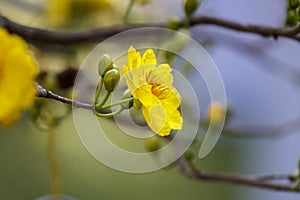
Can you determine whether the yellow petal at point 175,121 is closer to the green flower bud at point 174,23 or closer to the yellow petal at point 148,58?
the yellow petal at point 148,58

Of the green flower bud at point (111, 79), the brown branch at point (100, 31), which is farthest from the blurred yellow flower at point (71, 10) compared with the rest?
the green flower bud at point (111, 79)

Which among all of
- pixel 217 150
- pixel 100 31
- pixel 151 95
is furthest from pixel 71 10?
pixel 217 150

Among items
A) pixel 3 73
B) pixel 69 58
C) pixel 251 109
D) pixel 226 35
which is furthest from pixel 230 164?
pixel 3 73

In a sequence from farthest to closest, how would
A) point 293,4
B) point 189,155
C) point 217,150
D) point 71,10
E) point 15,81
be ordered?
point 217,150
point 71,10
point 189,155
point 293,4
point 15,81

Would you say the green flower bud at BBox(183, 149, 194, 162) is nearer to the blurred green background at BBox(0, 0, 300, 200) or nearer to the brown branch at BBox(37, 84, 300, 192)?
the brown branch at BBox(37, 84, 300, 192)

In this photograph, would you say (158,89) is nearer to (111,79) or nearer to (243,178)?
(111,79)

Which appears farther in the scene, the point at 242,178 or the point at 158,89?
the point at 242,178

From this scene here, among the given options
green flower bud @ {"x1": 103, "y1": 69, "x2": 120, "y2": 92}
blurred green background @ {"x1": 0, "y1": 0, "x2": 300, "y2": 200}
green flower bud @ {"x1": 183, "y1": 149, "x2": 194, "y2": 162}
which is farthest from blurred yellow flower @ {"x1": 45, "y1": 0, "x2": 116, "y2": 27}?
green flower bud @ {"x1": 103, "y1": 69, "x2": 120, "y2": 92}

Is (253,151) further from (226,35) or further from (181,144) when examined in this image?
(181,144)
